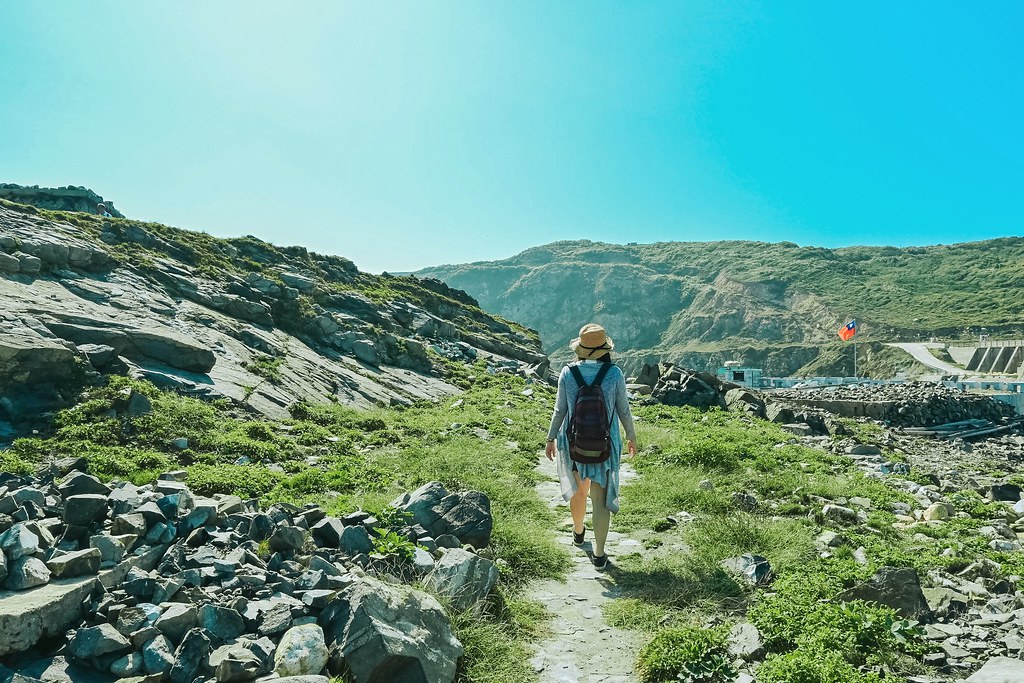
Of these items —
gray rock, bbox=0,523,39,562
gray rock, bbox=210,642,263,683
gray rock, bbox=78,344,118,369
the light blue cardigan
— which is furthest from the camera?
gray rock, bbox=78,344,118,369

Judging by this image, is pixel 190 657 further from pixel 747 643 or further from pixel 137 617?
pixel 747 643

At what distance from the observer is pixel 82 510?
4.88 m

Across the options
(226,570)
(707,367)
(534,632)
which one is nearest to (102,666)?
(226,570)

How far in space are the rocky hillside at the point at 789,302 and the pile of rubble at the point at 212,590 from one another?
387 feet

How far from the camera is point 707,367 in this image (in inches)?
4833

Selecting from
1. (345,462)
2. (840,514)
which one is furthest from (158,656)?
(840,514)

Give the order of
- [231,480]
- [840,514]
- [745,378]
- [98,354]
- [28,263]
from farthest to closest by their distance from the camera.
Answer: [745,378], [28,263], [98,354], [231,480], [840,514]

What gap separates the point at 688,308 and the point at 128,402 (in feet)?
545

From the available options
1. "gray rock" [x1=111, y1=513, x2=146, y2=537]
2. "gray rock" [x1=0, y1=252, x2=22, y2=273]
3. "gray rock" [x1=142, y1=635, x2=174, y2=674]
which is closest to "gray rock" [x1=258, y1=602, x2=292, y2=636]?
"gray rock" [x1=142, y1=635, x2=174, y2=674]

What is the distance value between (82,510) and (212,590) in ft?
5.28

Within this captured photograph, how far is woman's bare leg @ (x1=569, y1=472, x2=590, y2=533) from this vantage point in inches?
266

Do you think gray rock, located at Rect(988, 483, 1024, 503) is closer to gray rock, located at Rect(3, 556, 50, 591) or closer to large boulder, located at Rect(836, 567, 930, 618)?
large boulder, located at Rect(836, 567, 930, 618)

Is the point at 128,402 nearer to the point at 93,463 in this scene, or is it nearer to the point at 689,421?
the point at 93,463

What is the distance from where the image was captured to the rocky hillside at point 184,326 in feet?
40.2
